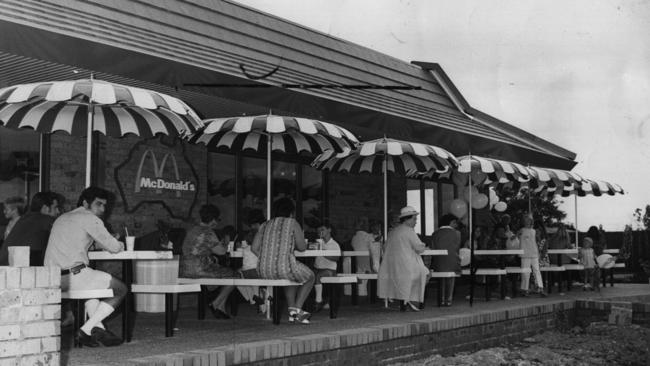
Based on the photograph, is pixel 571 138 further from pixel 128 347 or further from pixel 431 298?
pixel 128 347

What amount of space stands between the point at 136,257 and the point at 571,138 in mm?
16508

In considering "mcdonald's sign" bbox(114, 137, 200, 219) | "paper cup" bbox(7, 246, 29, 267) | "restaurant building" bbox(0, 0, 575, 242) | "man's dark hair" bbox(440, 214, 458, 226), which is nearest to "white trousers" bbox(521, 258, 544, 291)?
"man's dark hair" bbox(440, 214, 458, 226)

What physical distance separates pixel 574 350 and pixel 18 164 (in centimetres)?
668

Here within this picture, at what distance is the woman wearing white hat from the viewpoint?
431 inches

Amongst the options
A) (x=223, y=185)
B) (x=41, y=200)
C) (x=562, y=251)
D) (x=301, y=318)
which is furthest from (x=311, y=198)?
(x=41, y=200)

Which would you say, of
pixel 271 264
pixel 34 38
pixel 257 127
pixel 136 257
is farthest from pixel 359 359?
pixel 34 38

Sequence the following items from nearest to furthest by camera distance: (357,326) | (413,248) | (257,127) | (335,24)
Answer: (357,326) → (257,127) → (413,248) → (335,24)

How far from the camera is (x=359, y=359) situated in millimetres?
7812

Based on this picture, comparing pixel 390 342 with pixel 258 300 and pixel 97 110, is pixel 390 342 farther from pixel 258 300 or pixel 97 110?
pixel 97 110

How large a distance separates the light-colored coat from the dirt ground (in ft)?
4.43

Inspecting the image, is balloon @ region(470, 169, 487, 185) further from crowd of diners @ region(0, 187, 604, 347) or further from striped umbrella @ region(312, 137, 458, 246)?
striped umbrella @ region(312, 137, 458, 246)

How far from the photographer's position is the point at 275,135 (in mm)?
11078

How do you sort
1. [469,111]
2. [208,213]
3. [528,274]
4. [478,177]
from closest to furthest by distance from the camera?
[208,213]
[478,177]
[528,274]
[469,111]

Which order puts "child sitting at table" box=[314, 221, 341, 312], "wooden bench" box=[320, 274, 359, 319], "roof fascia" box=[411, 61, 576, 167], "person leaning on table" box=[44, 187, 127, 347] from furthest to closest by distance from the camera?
"roof fascia" box=[411, 61, 576, 167]
"child sitting at table" box=[314, 221, 341, 312]
"wooden bench" box=[320, 274, 359, 319]
"person leaning on table" box=[44, 187, 127, 347]
